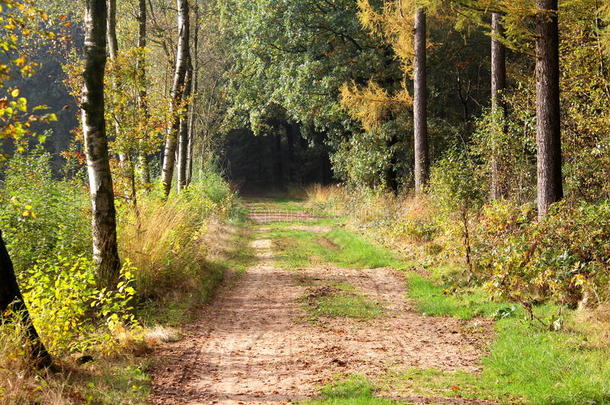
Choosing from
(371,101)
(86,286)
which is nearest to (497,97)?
(371,101)

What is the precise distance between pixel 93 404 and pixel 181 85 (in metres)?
9.70

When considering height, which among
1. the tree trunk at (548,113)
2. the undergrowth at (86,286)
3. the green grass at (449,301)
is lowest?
the green grass at (449,301)

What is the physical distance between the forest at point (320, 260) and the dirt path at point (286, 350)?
39 millimetres

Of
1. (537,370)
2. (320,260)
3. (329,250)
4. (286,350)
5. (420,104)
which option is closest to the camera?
(537,370)

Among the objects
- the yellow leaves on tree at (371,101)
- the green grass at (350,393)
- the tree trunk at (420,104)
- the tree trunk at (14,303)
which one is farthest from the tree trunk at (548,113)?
the yellow leaves on tree at (371,101)

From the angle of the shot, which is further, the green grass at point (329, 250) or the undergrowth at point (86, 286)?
the green grass at point (329, 250)

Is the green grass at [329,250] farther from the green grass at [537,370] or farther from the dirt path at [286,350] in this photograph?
the green grass at [537,370]

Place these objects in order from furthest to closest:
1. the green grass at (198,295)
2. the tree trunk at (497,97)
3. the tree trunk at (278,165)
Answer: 1. the tree trunk at (278,165)
2. the tree trunk at (497,97)
3. the green grass at (198,295)

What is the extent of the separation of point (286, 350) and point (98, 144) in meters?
3.77

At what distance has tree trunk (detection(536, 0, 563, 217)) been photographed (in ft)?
32.0

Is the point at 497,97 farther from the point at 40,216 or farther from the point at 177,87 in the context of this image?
the point at 40,216

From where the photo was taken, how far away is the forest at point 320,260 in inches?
222

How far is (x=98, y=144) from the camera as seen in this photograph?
7.92 metres

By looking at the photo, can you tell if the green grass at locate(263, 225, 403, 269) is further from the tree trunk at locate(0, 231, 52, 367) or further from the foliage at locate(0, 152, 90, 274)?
the tree trunk at locate(0, 231, 52, 367)
